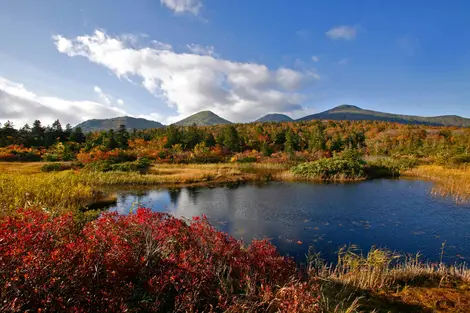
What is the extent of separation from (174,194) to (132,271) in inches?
807

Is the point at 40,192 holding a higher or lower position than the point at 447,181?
higher

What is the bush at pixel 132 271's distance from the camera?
3.12m

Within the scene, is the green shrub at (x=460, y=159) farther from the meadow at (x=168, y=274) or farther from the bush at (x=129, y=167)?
the bush at (x=129, y=167)

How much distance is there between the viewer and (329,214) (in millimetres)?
16828

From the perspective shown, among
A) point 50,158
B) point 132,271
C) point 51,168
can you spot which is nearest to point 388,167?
point 132,271

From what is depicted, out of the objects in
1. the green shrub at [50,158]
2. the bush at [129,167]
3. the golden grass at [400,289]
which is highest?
the green shrub at [50,158]

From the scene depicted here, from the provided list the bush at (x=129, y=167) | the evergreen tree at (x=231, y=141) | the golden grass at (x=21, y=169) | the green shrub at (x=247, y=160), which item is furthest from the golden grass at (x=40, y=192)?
the evergreen tree at (x=231, y=141)

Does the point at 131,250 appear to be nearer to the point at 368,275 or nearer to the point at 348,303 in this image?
the point at 348,303

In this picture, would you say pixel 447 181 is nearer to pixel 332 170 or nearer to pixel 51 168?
pixel 332 170

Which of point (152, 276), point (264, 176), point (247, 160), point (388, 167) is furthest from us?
point (247, 160)

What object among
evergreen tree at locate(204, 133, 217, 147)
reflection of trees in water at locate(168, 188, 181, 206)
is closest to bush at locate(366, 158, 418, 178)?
reflection of trees in water at locate(168, 188, 181, 206)

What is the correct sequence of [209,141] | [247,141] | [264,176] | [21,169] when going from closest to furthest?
[21,169] → [264,176] → [209,141] → [247,141]

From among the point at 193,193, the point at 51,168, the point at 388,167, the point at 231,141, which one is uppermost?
the point at 231,141

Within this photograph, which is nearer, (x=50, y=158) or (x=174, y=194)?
(x=174, y=194)
